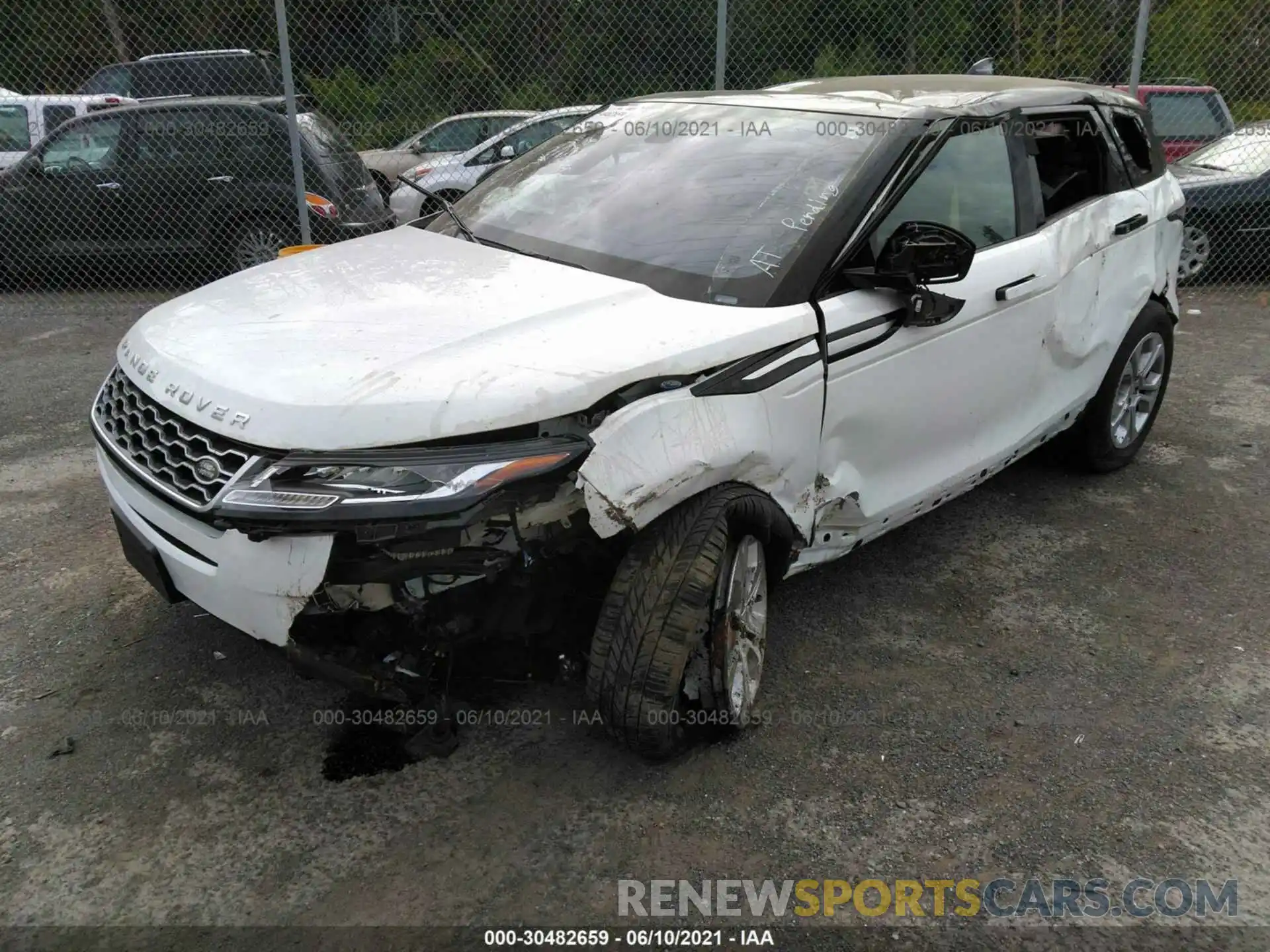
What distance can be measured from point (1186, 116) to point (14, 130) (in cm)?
1124

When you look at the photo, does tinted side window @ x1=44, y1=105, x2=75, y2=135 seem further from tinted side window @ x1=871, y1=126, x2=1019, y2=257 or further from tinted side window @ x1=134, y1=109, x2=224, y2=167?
tinted side window @ x1=871, y1=126, x2=1019, y2=257

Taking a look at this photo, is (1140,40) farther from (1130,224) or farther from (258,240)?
(258,240)

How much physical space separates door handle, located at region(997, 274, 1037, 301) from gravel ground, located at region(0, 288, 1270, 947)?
107 cm

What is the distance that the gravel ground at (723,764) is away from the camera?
2.36 m

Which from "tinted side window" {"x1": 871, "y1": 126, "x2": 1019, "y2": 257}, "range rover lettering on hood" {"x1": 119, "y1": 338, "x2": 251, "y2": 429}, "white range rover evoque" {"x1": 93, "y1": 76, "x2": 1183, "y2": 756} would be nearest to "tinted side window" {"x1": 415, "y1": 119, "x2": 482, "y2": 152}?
"white range rover evoque" {"x1": 93, "y1": 76, "x2": 1183, "y2": 756}

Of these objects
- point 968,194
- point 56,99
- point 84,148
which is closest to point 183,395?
point 968,194

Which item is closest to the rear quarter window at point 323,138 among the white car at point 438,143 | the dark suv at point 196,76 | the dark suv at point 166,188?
the dark suv at point 166,188

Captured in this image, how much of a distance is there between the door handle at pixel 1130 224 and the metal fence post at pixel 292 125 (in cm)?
563

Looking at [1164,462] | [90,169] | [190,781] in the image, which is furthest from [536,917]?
[90,169]

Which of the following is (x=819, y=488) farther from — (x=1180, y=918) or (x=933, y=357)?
(x=1180, y=918)

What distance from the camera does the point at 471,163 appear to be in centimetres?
978

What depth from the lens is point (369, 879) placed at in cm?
233

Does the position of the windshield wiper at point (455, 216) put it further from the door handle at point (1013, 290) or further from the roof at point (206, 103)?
the roof at point (206, 103)

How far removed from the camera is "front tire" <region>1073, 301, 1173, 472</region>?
4.35m
